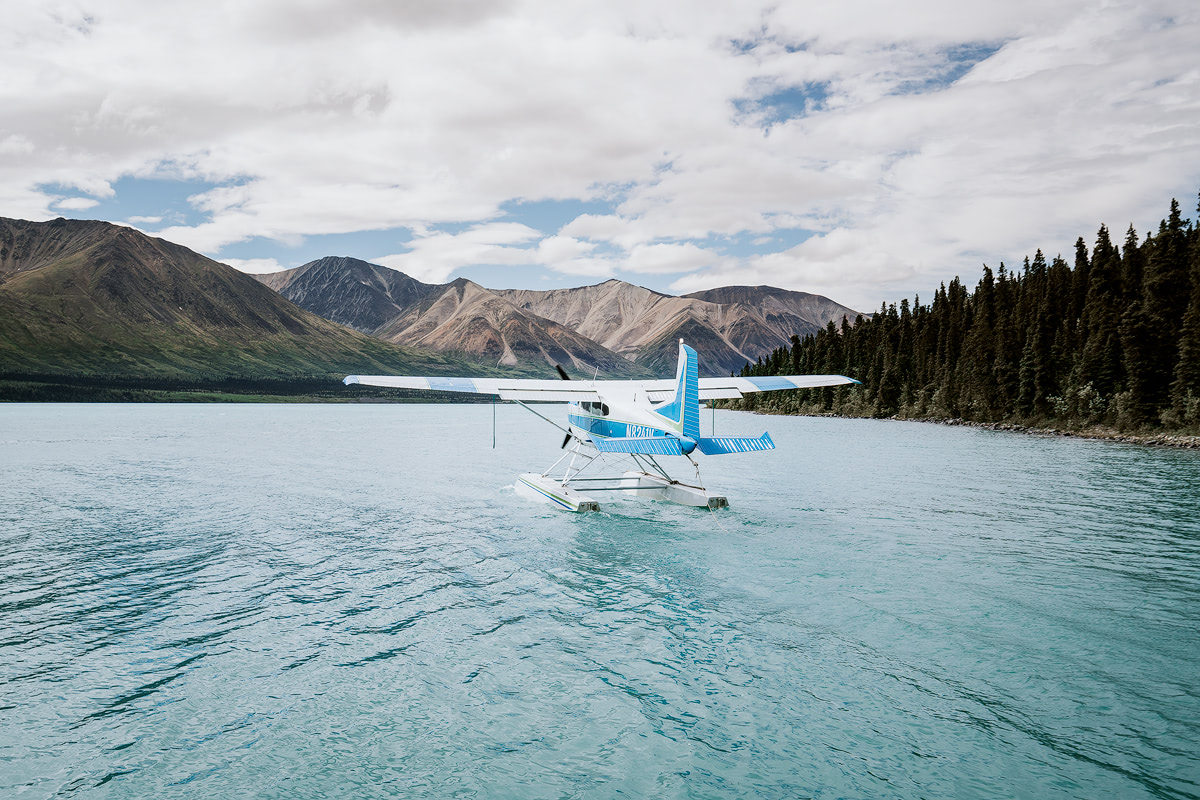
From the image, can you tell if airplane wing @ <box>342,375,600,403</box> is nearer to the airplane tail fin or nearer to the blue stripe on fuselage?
the blue stripe on fuselage

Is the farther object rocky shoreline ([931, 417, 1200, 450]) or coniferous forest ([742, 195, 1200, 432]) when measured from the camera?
coniferous forest ([742, 195, 1200, 432])

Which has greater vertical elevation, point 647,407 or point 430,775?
point 647,407

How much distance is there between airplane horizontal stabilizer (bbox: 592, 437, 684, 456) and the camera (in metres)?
19.3

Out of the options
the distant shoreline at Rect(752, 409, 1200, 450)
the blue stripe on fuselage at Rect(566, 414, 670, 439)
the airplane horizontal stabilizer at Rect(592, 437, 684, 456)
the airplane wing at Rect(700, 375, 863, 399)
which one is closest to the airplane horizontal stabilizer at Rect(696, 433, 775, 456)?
the airplane horizontal stabilizer at Rect(592, 437, 684, 456)

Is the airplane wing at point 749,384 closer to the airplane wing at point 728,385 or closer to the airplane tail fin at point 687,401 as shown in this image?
the airplane wing at point 728,385

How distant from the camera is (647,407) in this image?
2205cm

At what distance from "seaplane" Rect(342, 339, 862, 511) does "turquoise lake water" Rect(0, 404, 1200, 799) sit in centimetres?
145

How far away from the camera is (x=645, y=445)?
19.9 metres

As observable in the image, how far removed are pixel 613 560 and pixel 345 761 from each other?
388 inches

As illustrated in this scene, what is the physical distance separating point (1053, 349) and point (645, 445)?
8102 cm

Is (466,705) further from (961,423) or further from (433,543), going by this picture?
(961,423)

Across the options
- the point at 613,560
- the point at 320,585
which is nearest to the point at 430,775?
the point at 320,585

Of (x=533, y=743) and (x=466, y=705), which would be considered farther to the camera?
(x=466, y=705)

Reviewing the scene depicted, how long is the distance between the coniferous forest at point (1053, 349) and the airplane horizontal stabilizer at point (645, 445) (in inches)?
2349
